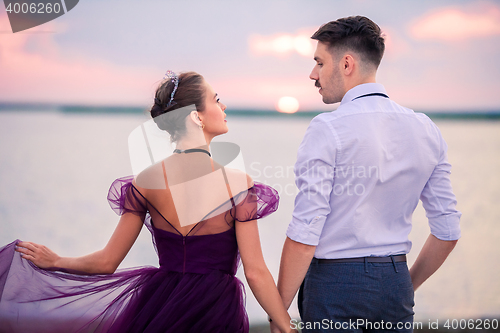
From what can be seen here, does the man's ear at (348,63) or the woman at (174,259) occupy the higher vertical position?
the man's ear at (348,63)

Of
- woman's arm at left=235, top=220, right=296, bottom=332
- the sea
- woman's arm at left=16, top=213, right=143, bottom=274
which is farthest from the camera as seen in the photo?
the sea

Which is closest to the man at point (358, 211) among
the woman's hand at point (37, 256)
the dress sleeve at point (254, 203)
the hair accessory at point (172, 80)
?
the dress sleeve at point (254, 203)

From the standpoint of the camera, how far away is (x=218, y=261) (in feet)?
4.09

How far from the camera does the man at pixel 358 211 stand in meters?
1.08

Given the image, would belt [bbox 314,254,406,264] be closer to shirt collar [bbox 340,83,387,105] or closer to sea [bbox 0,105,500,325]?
shirt collar [bbox 340,83,387,105]

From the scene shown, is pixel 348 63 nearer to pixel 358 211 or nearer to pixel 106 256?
pixel 358 211

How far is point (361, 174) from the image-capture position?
1.07 meters

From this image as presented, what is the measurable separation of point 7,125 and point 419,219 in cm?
490

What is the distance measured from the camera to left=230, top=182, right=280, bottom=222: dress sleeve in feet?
4.01

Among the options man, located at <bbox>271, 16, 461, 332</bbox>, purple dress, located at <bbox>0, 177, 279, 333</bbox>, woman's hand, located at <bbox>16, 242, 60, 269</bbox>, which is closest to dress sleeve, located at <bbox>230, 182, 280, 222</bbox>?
purple dress, located at <bbox>0, 177, 279, 333</bbox>

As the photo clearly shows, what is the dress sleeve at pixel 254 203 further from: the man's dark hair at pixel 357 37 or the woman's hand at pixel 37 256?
the woman's hand at pixel 37 256

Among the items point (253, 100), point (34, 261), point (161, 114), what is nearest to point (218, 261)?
point (161, 114)

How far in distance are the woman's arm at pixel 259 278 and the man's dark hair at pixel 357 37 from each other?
2.33 ft

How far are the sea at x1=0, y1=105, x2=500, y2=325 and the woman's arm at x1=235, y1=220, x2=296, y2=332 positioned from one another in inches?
62.4
